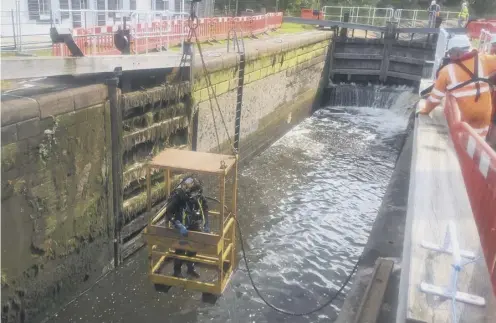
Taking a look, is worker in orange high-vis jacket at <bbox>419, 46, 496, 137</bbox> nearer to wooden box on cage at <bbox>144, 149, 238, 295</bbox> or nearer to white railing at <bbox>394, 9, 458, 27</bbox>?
wooden box on cage at <bbox>144, 149, 238, 295</bbox>

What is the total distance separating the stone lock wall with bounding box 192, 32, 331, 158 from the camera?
1104 cm

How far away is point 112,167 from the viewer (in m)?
7.41

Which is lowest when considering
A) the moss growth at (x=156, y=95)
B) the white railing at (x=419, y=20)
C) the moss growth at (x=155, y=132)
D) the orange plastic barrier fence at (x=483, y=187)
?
the moss growth at (x=155, y=132)

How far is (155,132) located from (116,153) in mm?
1294

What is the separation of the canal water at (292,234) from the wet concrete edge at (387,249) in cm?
153

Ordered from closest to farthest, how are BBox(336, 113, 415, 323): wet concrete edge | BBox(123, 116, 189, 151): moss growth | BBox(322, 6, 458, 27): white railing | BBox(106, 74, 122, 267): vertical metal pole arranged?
BBox(336, 113, 415, 323): wet concrete edge, BBox(106, 74, 122, 267): vertical metal pole, BBox(123, 116, 189, 151): moss growth, BBox(322, 6, 458, 27): white railing

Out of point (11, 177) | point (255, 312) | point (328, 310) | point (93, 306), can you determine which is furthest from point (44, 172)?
point (328, 310)

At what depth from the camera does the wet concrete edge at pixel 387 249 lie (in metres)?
4.44

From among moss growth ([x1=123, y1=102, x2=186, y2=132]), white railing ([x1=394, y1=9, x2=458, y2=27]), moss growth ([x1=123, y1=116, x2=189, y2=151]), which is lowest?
moss growth ([x1=123, y1=116, x2=189, y2=151])

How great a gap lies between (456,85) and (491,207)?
310cm

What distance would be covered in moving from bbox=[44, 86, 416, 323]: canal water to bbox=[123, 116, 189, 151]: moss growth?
2.04 meters

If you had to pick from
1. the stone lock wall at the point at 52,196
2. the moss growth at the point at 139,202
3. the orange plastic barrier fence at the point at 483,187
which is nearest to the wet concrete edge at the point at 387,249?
the orange plastic barrier fence at the point at 483,187

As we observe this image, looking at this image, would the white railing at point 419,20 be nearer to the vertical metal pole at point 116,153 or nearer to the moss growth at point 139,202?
the moss growth at point 139,202

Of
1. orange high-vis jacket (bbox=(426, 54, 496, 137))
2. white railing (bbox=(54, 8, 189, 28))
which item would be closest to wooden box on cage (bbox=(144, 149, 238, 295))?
orange high-vis jacket (bbox=(426, 54, 496, 137))
